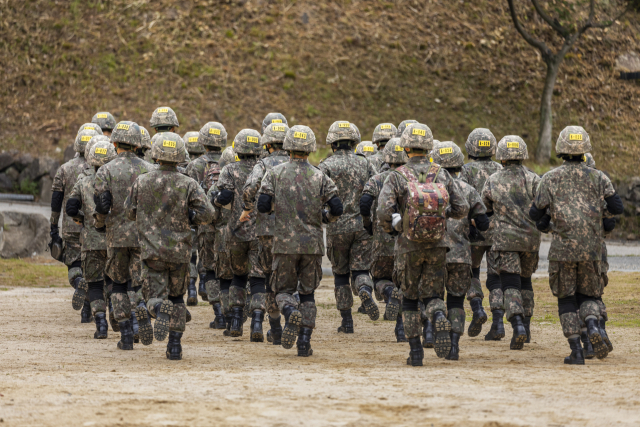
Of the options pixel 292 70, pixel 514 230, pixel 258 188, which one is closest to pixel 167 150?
pixel 258 188

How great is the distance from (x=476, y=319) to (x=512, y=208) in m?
1.57

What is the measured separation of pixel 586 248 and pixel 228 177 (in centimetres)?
440

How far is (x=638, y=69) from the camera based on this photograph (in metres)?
33.1

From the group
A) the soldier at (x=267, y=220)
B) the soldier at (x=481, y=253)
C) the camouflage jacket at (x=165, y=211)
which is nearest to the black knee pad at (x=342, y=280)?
the soldier at (x=267, y=220)

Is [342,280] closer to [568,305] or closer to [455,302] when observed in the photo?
[455,302]

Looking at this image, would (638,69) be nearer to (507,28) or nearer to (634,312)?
(507,28)

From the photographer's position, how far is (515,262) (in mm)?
10242

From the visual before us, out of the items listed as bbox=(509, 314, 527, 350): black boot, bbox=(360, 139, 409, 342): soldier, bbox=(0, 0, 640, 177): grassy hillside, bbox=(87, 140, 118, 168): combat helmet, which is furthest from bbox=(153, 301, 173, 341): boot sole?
bbox=(0, 0, 640, 177): grassy hillside

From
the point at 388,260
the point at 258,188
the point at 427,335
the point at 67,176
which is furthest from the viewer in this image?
the point at 67,176

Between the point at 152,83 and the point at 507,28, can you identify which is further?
the point at 507,28

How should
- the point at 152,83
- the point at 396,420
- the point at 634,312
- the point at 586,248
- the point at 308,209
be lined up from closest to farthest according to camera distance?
the point at 396,420
the point at 586,248
the point at 308,209
the point at 634,312
the point at 152,83

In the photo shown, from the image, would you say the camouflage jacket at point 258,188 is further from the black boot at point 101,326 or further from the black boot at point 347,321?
the black boot at point 101,326

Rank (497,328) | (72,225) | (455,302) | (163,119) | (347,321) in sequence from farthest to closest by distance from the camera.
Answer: (163,119) → (72,225) → (347,321) → (497,328) → (455,302)

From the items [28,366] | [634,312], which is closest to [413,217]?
[28,366]
